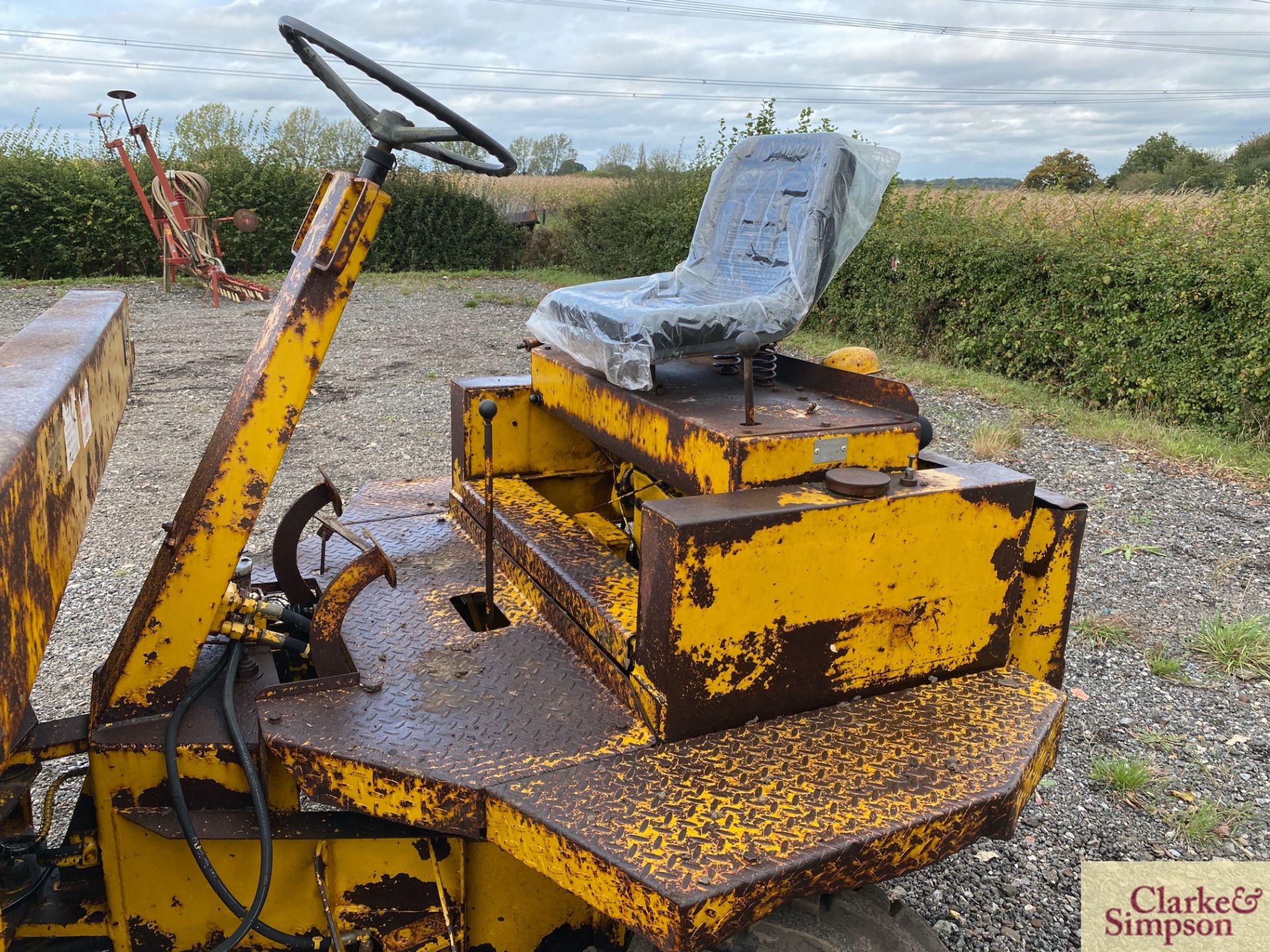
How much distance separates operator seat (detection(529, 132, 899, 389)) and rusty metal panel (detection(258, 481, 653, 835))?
0.75m

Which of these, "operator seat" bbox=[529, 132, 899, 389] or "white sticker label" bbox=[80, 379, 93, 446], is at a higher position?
"operator seat" bbox=[529, 132, 899, 389]

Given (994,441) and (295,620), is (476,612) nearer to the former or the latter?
(295,620)

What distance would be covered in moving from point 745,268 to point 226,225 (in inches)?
699

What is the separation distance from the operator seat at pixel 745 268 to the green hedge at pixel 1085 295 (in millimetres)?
6338

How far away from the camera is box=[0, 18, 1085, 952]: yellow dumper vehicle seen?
165 cm

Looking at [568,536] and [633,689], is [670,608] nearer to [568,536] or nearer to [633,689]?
[633,689]

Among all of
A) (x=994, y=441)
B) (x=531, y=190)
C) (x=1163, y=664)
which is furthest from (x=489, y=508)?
(x=531, y=190)

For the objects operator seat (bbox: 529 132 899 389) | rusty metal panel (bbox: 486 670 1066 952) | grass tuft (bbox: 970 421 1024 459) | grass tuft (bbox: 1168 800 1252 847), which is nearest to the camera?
rusty metal panel (bbox: 486 670 1066 952)

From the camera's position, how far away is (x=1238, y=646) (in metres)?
4.06

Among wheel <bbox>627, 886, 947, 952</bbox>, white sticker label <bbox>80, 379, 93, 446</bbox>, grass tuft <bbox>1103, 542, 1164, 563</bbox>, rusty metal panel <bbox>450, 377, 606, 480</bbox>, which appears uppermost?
white sticker label <bbox>80, 379, 93, 446</bbox>

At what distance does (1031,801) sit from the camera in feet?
10.2

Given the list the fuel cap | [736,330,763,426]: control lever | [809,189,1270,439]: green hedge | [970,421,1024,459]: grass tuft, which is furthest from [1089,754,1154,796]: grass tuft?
[809,189,1270,439]: green hedge

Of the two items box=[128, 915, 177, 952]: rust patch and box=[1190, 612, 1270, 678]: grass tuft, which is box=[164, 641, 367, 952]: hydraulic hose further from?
box=[1190, 612, 1270, 678]: grass tuft

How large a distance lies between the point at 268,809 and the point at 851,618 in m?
1.25
